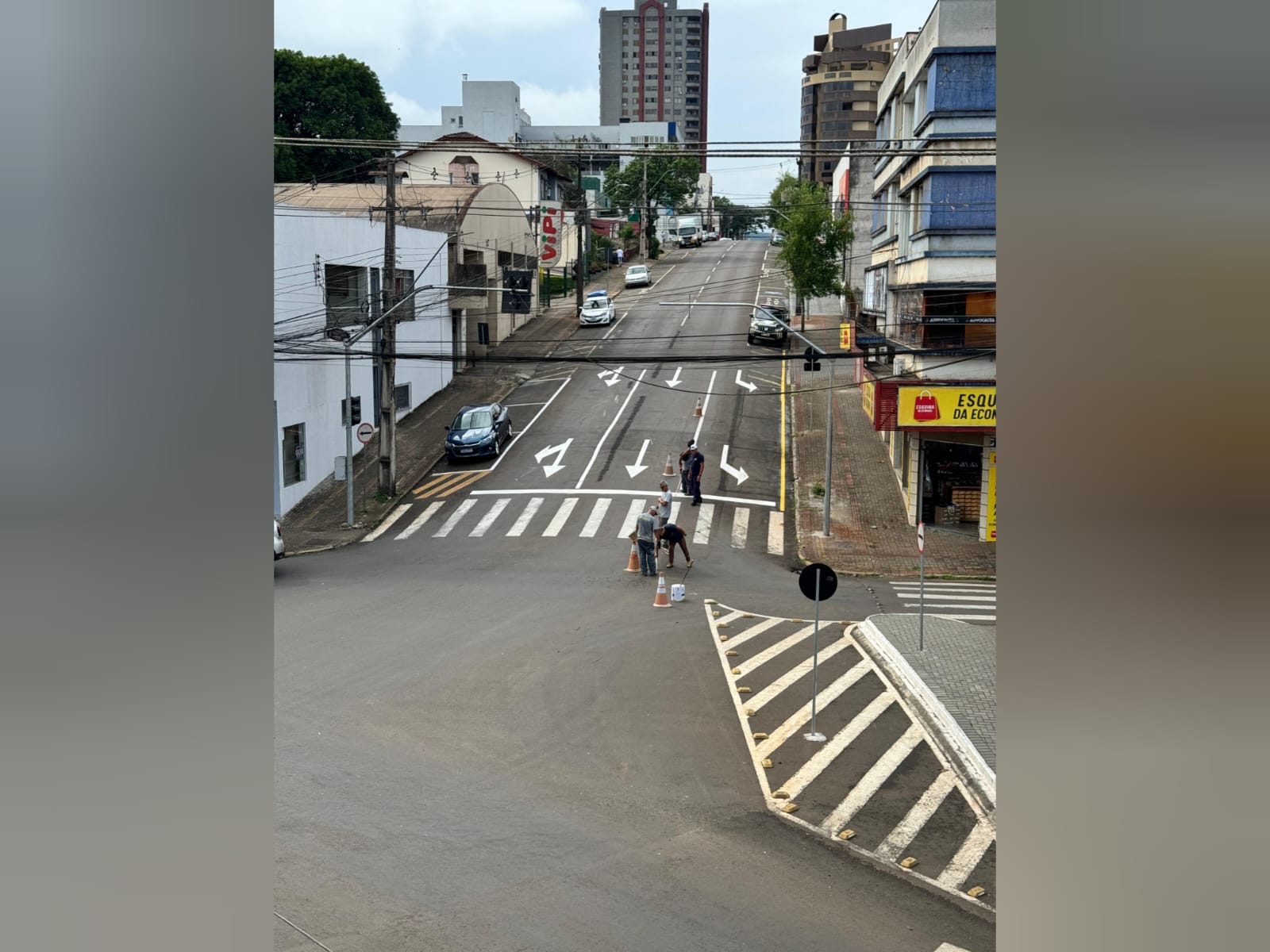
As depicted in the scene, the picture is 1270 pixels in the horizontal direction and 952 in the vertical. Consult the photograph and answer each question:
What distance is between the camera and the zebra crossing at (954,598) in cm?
1895

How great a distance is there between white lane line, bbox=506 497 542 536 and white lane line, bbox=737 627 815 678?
8117mm

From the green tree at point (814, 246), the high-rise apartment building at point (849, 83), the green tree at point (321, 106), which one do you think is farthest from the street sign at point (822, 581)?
the high-rise apartment building at point (849, 83)

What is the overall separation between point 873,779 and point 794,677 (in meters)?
3.60

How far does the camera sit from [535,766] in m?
11.4

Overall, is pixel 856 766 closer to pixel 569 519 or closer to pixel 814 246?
pixel 569 519

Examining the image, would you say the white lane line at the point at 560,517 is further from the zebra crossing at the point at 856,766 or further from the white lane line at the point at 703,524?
the zebra crossing at the point at 856,766

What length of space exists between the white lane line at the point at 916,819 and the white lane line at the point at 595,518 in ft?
42.6

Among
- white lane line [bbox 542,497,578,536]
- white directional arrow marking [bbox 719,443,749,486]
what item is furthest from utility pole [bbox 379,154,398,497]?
white directional arrow marking [bbox 719,443,749,486]

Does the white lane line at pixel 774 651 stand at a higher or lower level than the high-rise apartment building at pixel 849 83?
lower

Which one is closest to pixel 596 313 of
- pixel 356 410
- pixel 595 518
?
pixel 356 410

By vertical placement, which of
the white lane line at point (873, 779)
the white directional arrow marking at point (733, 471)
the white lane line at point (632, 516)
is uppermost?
the white directional arrow marking at point (733, 471)

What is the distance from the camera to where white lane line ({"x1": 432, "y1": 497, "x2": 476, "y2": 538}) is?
24.1m
